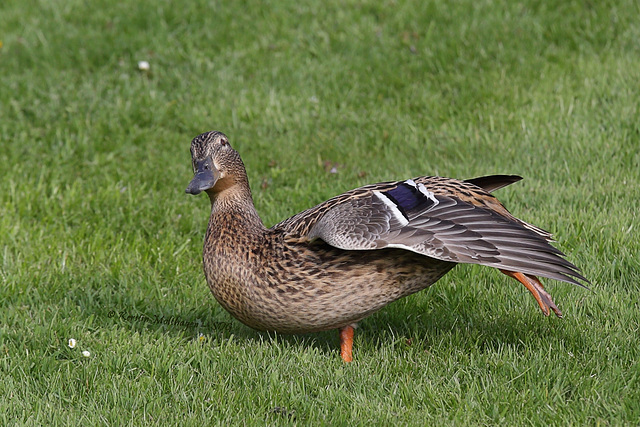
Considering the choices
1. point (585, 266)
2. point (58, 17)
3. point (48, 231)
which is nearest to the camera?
point (585, 266)

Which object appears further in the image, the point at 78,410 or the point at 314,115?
the point at 314,115

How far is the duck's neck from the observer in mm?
4414

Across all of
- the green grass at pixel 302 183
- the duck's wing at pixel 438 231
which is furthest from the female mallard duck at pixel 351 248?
the green grass at pixel 302 183

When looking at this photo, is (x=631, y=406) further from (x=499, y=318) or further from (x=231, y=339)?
(x=231, y=339)

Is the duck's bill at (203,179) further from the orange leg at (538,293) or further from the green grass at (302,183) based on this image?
the orange leg at (538,293)

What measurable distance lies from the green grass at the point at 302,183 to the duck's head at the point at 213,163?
87cm

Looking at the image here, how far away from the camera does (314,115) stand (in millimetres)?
7199

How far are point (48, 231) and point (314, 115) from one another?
2518 mm

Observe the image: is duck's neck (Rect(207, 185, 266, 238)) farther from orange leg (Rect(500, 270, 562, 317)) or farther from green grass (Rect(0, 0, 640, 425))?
orange leg (Rect(500, 270, 562, 317))

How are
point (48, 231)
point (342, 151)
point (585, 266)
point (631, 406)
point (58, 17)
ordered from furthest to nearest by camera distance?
point (58, 17)
point (342, 151)
point (48, 231)
point (585, 266)
point (631, 406)

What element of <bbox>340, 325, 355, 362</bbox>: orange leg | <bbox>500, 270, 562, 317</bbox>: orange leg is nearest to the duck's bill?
<bbox>340, 325, 355, 362</bbox>: orange leg

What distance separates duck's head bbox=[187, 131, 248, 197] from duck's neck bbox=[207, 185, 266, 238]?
55mm

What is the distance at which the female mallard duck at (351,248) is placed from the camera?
3785mm

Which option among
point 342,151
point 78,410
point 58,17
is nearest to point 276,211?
point 342,151
